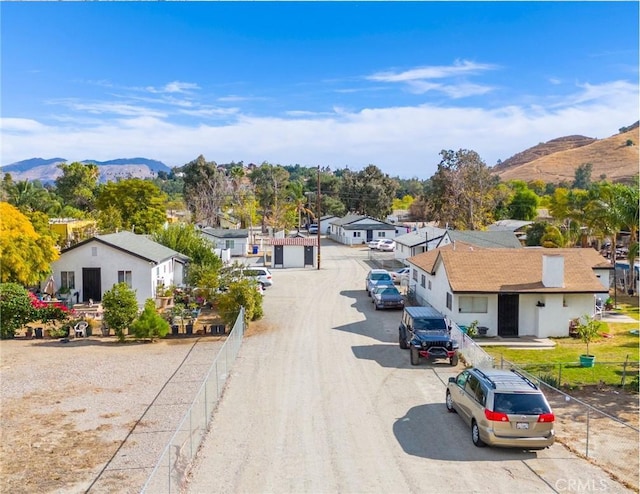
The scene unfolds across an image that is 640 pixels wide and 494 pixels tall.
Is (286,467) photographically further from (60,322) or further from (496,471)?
(60,322)

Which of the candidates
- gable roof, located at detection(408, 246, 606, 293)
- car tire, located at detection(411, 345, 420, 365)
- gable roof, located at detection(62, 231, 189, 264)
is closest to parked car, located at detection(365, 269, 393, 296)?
gable roof, located at detection(408, 246, 606, 293)

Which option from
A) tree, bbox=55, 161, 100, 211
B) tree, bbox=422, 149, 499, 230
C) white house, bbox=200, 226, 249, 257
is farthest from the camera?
tree, bbox=55, 161, 100, 211

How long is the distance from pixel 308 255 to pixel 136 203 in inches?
792

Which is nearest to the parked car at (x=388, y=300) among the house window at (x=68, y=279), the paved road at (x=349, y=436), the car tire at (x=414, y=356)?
the paved road at (x=349, y=436)

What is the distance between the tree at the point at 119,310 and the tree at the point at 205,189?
66282mm

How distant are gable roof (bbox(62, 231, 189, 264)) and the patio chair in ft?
25.2

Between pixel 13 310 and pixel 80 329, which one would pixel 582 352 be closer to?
pixel 80 329

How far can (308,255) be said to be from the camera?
60000 mm

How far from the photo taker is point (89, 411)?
1902cm

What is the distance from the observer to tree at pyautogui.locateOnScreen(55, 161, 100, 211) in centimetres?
10425

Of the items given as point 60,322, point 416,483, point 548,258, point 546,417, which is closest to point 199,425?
point 416,483

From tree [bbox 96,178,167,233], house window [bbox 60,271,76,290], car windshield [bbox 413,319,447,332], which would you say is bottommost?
car windshield [bbox 413,319,447,332]

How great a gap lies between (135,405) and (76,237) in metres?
41.9

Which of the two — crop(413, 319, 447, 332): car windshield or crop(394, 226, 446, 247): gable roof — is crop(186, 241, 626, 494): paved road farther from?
crop(394, 226, 446, 247): gable roof
